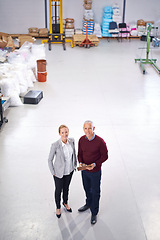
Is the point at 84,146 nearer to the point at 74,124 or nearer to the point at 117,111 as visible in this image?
the point at 74,124

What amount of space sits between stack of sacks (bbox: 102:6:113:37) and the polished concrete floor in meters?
6.77

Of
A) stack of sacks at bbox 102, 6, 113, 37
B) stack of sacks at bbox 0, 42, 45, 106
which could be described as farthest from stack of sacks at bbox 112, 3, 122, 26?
stack of sacks at bbox 0, 42, 45, 106

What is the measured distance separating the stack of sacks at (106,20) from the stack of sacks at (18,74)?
6.62 m

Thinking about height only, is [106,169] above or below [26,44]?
below

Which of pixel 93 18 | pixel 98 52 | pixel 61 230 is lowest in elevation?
pixel 61 230

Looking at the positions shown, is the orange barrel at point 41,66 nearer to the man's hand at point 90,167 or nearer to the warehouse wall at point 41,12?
the man's hand at point 90,167

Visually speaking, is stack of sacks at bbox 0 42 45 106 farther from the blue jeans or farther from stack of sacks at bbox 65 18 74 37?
stack of sacks at bbox 65 18 74 37

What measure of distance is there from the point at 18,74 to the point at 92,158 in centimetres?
519

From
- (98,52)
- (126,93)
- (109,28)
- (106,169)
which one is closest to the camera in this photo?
(106,169)

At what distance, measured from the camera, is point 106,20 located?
1677 centimetres

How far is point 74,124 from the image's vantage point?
6840 mm

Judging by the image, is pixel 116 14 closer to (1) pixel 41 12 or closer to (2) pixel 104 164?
(1) pixel 41 12

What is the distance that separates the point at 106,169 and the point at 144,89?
Result: 4436 millimetres

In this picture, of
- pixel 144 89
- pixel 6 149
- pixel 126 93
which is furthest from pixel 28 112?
pixel 144 89
